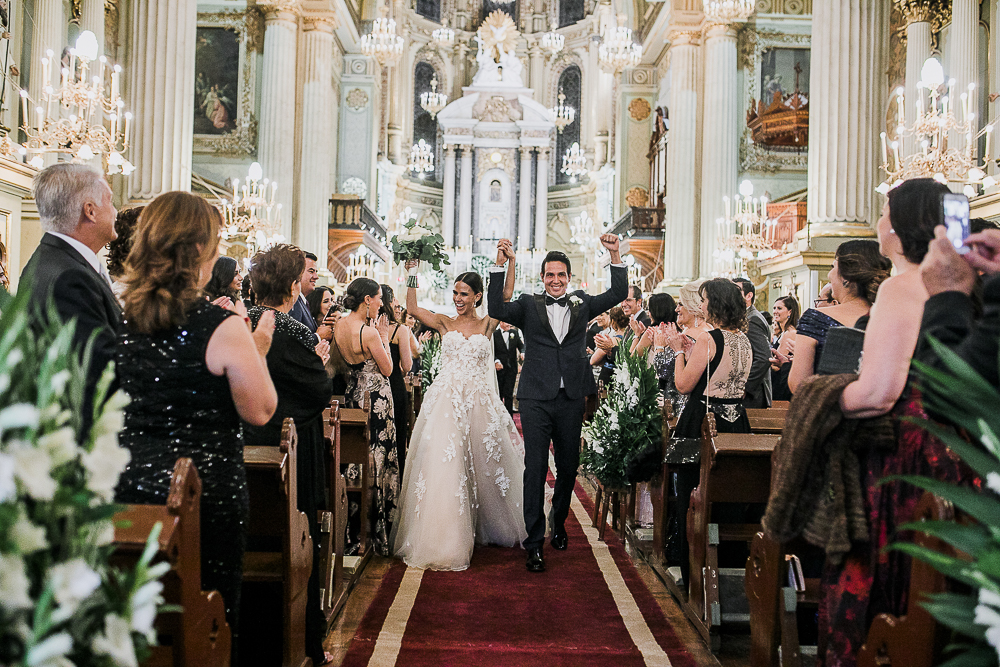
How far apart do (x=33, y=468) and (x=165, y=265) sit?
1.40 meters

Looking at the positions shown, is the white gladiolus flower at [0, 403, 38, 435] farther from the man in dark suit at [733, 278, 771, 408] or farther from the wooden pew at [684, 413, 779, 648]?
the man in dark suit at [733, 278, 771, 408]

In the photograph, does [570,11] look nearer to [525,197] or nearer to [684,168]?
[525,197]

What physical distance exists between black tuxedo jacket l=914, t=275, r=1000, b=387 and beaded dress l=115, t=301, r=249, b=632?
1.89 metres

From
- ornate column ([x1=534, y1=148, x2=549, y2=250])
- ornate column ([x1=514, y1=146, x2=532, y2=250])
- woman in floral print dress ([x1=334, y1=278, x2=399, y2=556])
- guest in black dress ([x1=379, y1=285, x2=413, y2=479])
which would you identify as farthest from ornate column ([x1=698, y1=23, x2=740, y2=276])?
ornate column ([x1=514, y1=146, x2=532, y2=250])

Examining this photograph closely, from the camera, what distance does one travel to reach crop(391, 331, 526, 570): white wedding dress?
5691mm

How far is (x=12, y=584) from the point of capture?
1170 mm

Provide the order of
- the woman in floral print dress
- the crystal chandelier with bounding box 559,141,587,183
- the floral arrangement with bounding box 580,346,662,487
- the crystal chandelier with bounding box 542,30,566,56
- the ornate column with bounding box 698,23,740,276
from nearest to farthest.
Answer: the woman in floral print dress, the floral arrangement with bounding box 580,346,662,487, the ornate column with bounding box 698,23,740,276, the crystal chandelier with bounding box 559,141,587,183, the crystal chandelier with bounding box 542,30,566,56

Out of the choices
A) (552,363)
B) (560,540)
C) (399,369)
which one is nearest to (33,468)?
(552,363)

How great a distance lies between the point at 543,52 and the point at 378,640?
3515cm

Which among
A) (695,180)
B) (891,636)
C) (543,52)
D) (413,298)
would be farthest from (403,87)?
(891,636)

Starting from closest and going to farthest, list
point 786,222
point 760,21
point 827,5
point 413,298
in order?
point 413,298 → point 827,5 → point 786,222 → point 760,21

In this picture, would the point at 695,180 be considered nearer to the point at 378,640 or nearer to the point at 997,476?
the point at 378,640

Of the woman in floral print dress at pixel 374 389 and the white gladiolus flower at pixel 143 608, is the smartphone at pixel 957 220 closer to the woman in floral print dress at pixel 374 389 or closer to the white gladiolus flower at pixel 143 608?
the white gladiolus flower at pixel 143 608

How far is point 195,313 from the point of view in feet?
8.30
